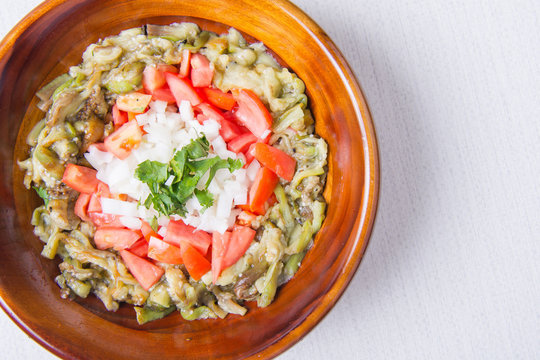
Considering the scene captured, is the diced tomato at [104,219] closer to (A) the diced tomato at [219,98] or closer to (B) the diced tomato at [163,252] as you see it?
(B) the diced tomato at [163,252]

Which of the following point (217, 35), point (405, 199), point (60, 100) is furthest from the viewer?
point (405, 199)

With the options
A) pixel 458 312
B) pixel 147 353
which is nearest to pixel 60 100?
pixel 147 353

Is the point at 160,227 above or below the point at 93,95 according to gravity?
below

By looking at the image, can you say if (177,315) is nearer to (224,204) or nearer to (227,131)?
(224,204)

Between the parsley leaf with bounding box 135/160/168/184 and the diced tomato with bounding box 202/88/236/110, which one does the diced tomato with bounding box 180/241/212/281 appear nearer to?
the parsley leaf with bounding box 135/160/168/184

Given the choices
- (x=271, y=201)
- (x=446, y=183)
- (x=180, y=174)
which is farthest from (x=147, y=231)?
(x=446, y=183)

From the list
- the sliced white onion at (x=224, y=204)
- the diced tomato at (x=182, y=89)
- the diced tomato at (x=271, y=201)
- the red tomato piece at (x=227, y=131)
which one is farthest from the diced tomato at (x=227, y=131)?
the diced tomato at (x=271, y=201)

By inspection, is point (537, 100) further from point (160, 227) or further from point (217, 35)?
point (160, 227)
